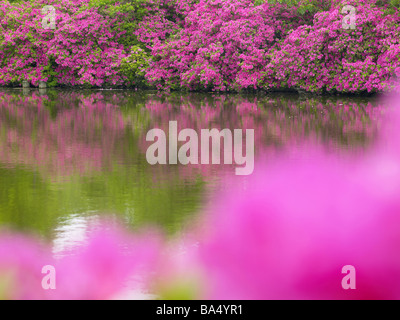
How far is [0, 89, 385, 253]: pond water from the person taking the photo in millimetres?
7145

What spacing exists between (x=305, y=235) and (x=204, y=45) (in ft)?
84.2

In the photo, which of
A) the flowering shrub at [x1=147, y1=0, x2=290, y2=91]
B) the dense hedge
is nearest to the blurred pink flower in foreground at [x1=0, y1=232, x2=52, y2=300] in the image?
the dense hedge

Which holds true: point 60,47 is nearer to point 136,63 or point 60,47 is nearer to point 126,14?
point 126,14

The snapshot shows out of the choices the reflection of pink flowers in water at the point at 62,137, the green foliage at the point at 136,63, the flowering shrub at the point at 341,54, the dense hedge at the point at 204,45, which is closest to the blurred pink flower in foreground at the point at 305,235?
the reflection of pink flowers in water at the point at 62,137

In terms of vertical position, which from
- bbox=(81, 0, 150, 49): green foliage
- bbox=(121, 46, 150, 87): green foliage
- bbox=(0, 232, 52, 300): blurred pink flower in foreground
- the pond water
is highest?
bbox=(81, 0, 150, 49): green foliage

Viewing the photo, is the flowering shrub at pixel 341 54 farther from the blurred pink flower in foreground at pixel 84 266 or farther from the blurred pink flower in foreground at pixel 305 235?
the blurred pink flower in foreground at pixel 84 266

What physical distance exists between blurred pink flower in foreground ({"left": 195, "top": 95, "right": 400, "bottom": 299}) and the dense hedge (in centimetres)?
1769

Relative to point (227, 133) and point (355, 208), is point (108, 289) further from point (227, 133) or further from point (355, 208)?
point (227, 133)

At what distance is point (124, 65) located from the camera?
3344 centimetres

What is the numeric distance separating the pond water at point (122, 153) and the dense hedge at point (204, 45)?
416 cm

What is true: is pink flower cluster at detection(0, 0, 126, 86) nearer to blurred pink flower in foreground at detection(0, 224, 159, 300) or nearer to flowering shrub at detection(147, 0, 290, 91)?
flowering shrub at detection(147, 0, 290, 91)
